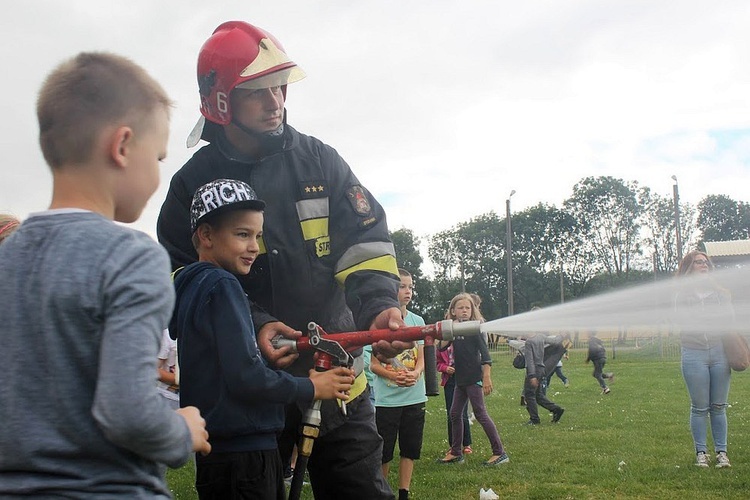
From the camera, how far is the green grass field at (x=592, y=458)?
27.5 feet

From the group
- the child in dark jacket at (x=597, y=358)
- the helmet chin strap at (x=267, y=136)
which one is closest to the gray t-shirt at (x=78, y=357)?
the helmet chin strap at (x=267, y=136)

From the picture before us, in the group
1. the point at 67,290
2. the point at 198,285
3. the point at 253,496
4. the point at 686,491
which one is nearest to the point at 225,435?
the point at 253,496

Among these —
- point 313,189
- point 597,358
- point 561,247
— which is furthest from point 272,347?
point 561,247

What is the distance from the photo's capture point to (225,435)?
318 centimetres

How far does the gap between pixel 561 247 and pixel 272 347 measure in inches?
3859

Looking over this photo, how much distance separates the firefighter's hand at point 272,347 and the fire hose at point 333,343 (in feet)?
0.09

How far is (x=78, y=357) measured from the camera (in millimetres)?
1937

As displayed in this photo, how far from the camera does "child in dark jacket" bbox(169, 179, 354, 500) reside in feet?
10.1

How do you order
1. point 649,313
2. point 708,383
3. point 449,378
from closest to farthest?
point 649,313
point 708,383
point 449,378

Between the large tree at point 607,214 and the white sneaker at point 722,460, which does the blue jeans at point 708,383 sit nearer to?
the white sneaker at point 722,460

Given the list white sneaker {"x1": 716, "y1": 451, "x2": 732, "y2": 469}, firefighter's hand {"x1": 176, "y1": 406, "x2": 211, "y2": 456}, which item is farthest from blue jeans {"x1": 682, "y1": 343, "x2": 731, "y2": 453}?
firefighter's hand {"x1": 176, "y1": 406, "x2": 211, "y2": 456}

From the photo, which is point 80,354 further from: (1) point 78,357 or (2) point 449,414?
(2) point 449,414

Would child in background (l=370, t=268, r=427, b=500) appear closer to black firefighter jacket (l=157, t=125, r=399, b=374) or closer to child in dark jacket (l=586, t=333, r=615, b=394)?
black firefighter jacket (l=157, t=125, r=399, b=374)

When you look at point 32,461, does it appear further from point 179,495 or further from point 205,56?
point 179,495
